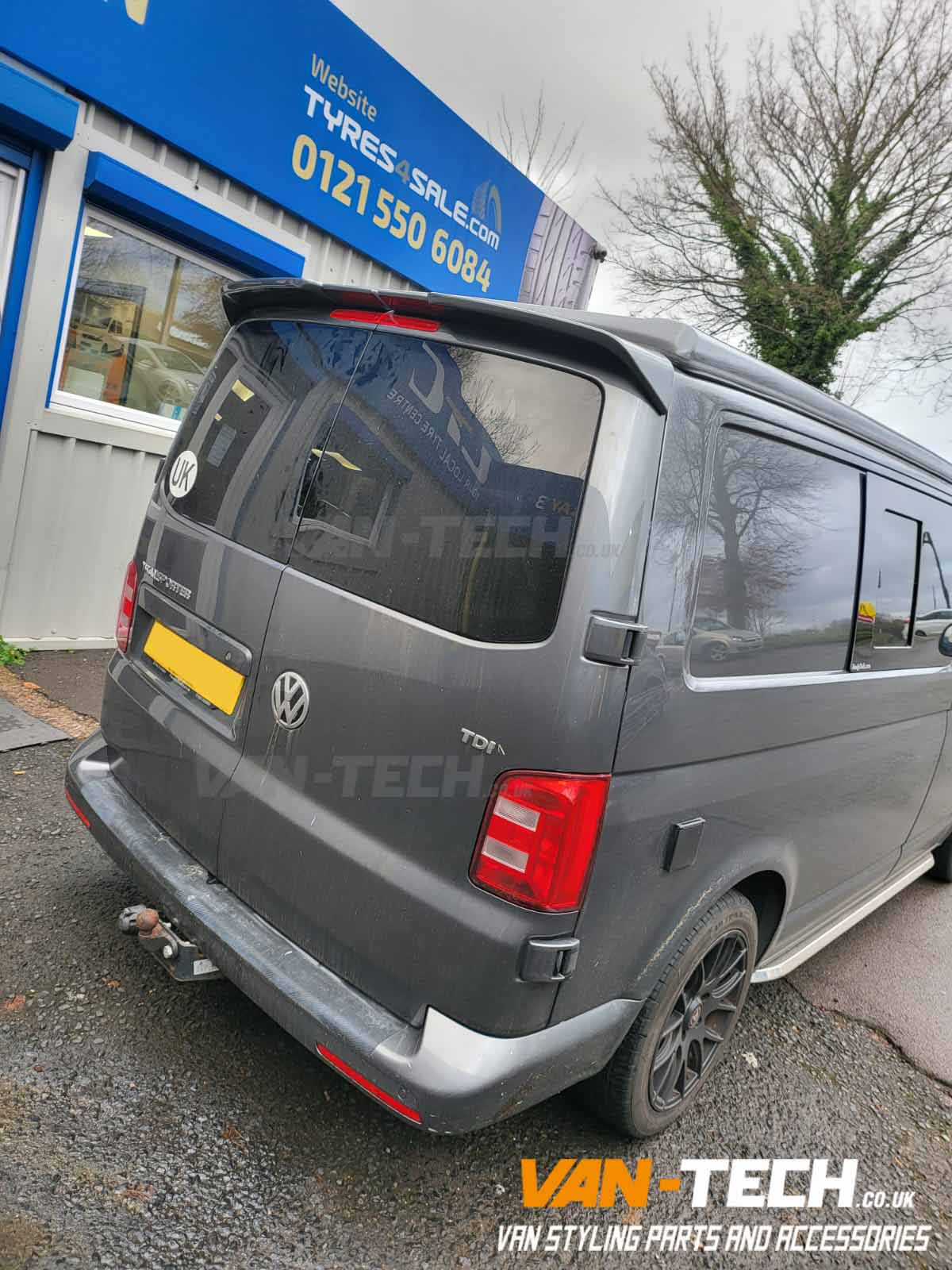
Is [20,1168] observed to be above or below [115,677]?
below

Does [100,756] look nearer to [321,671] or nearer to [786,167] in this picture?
[321,671]

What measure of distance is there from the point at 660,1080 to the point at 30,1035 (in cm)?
173

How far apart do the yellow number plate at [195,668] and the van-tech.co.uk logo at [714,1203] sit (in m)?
1.48

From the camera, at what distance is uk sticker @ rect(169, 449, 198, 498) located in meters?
2.61

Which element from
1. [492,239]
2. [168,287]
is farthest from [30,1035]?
[492,239]

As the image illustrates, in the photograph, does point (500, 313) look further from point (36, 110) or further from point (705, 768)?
point (36, 110)

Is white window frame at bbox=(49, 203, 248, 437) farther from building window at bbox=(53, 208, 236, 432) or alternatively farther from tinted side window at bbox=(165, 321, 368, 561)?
tinted side window at bbox=(165, 321, 368, 561)

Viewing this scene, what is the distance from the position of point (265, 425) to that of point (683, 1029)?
206 cm

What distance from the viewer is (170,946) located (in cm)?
220

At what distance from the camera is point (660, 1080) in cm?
249

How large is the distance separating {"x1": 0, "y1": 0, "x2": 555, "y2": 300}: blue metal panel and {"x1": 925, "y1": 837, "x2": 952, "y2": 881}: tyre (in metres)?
5.66

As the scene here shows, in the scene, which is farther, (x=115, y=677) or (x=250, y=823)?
(x=115, y=677)

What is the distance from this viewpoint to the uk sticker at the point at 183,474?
8.55ft

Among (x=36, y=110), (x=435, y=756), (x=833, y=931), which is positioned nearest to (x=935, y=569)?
(x=833, y=931)
